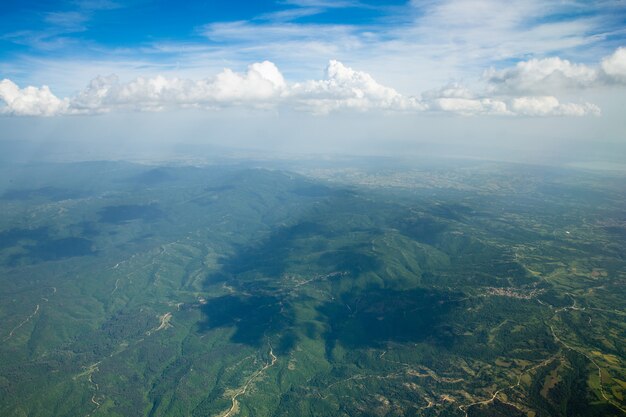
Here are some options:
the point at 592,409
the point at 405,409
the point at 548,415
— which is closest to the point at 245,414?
the point at 405,409

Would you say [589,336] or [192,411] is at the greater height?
[589,336]

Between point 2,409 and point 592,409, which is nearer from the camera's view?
point 592,409

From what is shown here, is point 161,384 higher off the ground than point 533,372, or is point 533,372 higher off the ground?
point 533,372

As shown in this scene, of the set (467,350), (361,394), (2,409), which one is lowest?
(2,409)

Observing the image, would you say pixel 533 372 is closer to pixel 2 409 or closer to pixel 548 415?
pixel 548 415

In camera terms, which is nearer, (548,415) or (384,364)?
(548,415)

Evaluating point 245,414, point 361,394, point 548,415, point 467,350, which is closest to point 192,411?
point 245,414

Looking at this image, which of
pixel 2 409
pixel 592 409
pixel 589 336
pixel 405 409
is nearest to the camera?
pixel 592 409

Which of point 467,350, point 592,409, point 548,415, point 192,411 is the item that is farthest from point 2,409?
point 592,409

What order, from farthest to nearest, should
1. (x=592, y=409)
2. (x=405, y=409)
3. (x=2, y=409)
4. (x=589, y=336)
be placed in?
1. (x=589, y=336)
2. (x=2, y=409)
3. (x=405, y=409)
4. (x=592, y=409)

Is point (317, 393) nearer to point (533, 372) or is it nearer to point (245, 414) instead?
point (245, 414)
